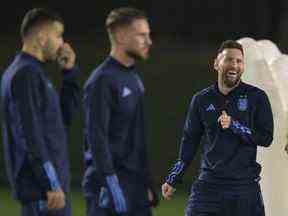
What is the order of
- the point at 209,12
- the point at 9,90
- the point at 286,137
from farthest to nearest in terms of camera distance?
1. the point at 209,12
2. the point at 286,137
3. the point at 9,90

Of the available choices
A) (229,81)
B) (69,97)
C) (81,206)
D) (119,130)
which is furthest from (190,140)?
(81,206)

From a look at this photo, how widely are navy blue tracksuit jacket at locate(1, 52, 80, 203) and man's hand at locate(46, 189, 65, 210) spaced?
28 mm

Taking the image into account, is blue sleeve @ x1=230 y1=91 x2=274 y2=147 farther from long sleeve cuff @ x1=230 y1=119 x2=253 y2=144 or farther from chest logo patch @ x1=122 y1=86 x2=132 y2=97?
chest logo patch @ x1=122 y1=86 x2=132 y2=97

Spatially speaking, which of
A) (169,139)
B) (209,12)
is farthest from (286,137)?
(209,12)

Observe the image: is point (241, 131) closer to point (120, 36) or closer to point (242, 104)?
point (242, 104)

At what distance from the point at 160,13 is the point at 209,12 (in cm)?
71

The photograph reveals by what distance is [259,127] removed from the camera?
5.99 meters

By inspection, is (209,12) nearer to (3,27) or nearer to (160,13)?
(160,13)

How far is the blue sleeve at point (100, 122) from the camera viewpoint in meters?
5.30

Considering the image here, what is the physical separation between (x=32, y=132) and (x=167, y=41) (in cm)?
1030

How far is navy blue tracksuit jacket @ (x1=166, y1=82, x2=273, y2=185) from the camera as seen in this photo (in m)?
5.96

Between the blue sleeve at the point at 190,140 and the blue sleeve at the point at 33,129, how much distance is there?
1094mm

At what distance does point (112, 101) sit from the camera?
5391 millimetres

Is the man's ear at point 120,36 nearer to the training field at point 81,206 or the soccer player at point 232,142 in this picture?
the soccer player at point 232,142
